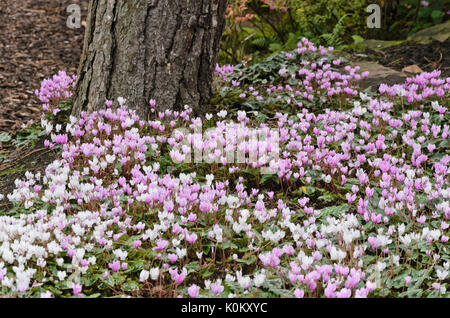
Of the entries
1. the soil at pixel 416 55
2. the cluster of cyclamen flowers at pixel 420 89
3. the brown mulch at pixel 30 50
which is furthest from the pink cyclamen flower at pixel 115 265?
the soil at pixel 416 55

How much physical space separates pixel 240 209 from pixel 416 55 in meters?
5.06

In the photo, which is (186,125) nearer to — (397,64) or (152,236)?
(152,236)

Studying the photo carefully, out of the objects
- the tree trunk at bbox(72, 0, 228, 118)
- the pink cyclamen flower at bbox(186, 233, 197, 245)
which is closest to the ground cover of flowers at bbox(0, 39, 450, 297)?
the pink cyclamen flower at bbox(186, 233, 197, 245)

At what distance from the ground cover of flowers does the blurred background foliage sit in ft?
9.23

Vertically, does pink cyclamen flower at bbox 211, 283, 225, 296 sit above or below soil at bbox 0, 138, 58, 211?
below

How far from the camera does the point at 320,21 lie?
8.82m

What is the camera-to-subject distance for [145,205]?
4.11 meters

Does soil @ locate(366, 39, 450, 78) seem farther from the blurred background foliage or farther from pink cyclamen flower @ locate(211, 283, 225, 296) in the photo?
pink cyclamen flower @ locate(211, 283, 225, 296)

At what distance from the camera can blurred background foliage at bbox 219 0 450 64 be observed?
342 inches

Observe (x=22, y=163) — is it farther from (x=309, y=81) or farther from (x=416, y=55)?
(x=416, y=55)

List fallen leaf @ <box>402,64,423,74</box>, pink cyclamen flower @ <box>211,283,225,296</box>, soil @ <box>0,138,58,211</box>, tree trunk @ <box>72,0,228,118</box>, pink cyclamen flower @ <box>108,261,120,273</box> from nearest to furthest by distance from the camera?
pink cyclamen flower @ <box>211,283,225,296</box>, pink cyclamen flower @ <box>108,261,120,273</box>, soil @ <box>0,138,58,211</box>, tree trunk @ <box>72,0,228,118</box>, fallen leaf @ <box>402,64,423,74</box>

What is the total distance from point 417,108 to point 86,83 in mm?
3717

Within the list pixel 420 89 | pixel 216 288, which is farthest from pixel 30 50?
pixel 216 288

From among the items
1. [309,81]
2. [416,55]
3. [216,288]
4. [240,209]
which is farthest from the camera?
[416,55]
